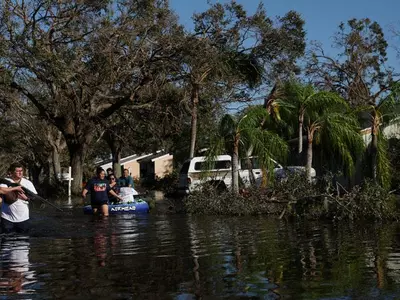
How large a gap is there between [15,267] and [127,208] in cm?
1010

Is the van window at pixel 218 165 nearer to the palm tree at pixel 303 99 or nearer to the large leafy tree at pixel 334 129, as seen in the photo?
the palm tree at pixel 303 99

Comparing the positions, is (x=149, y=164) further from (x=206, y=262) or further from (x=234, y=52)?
(x=206, y=262)

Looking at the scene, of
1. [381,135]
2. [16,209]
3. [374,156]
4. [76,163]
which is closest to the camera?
[16,209]

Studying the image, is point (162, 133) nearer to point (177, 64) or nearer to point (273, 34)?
point (177, 64)

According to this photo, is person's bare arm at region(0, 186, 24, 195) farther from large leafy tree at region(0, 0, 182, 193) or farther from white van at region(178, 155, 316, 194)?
large leafy tree at region(0, 0, 182, 193)

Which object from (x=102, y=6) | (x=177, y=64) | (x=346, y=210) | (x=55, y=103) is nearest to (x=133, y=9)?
(x=102, y=6)

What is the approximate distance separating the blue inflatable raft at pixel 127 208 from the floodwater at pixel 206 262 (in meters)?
3.88

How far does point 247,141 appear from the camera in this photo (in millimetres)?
18750

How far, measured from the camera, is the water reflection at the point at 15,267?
7261 mm

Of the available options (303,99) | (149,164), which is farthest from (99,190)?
(149,164)

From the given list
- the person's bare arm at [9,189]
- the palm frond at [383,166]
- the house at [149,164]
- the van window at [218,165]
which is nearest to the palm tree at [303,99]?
the palm frond at [383,166]

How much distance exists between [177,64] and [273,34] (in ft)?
16.7

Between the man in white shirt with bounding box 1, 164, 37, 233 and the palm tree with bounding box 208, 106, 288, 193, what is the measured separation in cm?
813

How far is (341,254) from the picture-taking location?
31.0 feet
